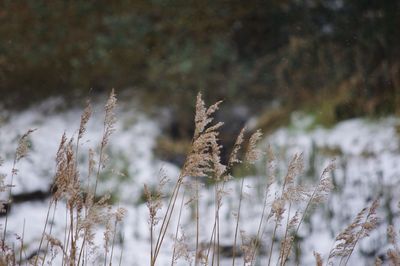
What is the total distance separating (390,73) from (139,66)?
2817mm

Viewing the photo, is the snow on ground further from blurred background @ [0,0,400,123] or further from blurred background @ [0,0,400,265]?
blurred background @ [0,0,400,123]

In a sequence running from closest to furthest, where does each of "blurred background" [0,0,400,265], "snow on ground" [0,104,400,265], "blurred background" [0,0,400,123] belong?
"snow on ground" [0,104,400,265] → "blurred background" [0,0,400,265] → "blurred background" [0,0,400,123]

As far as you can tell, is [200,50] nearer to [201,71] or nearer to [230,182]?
[201,71]

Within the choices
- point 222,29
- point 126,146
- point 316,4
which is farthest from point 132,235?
point 316,4

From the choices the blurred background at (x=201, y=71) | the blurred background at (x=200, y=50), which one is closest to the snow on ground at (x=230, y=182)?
the blurred background at (x=201, y=71)

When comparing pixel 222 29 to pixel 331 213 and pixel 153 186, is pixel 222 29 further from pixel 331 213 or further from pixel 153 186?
pixel 331 213

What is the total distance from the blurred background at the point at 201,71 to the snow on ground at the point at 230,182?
21 millimetres

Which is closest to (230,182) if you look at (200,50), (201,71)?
(201,71)

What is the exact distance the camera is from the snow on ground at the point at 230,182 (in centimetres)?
398

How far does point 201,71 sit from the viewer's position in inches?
246

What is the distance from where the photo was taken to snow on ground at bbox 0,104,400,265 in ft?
13.0

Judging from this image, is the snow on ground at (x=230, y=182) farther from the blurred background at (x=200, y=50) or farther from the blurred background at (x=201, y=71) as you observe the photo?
the blurred background at (x=200, y=50)

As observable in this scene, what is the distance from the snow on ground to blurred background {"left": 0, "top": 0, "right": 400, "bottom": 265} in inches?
0.8

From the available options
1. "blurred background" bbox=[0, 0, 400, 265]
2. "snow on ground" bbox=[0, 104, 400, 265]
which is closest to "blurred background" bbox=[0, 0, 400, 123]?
"blurred background" bbox=[0, 0, 400, 265]
